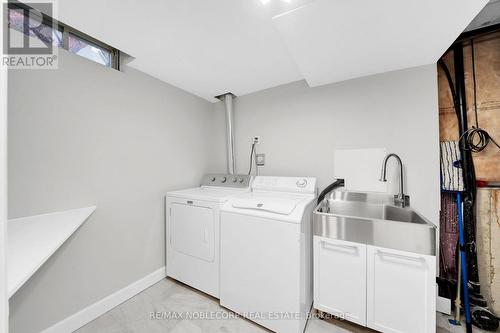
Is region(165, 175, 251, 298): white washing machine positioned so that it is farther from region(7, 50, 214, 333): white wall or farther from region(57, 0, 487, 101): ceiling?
region(57, 0, 487, 101): ceiling

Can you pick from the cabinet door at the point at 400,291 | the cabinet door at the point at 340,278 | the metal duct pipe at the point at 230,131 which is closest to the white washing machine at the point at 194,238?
the metal duct pipe at the point at 230,131

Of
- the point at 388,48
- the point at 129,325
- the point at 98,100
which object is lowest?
the point at 129,325

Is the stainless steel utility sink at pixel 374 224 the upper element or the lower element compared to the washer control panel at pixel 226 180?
lower

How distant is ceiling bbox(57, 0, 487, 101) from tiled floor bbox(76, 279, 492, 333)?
2204 millimetres

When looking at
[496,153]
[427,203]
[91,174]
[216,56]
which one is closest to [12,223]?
[91,174]

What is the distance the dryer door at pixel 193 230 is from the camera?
1.79 metres

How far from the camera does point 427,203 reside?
166cm

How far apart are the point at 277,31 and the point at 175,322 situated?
2.42m

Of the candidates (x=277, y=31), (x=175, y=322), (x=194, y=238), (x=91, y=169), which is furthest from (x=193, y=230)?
(x=277, y=31)

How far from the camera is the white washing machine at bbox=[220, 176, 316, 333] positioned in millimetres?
1373

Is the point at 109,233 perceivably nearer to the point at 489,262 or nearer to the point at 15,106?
the point at 15,106

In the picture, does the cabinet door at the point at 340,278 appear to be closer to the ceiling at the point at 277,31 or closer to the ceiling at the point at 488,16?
the ceiling at the point at 277,31

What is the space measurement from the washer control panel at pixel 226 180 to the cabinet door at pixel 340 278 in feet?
3.43

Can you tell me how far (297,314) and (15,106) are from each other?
2376mm
